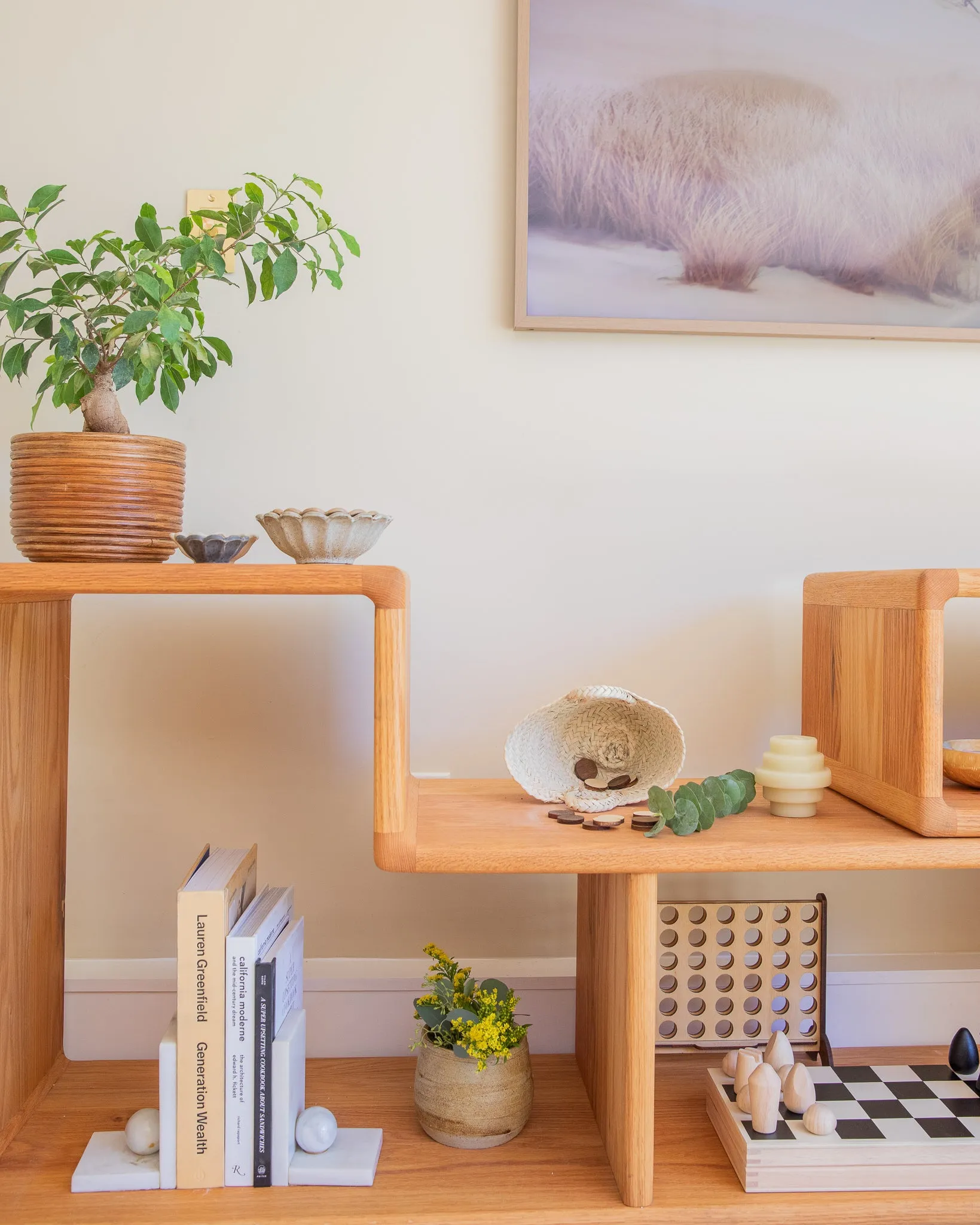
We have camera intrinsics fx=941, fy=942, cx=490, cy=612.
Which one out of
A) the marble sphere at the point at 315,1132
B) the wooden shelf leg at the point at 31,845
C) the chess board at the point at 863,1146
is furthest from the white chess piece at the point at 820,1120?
the wooden shelf leg at the point at 31,845

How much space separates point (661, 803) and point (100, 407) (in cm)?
76

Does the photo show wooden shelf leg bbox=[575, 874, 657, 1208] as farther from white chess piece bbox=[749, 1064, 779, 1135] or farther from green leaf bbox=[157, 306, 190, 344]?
green leaf bbox=[157, 306, 190, 344]

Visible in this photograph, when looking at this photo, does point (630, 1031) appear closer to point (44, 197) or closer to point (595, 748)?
point (595, 748)

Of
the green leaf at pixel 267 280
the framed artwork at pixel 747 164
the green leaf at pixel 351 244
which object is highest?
the framed artwork at pixel 747 164

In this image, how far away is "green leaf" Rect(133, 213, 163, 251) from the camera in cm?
104

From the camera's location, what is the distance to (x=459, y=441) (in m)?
1.38

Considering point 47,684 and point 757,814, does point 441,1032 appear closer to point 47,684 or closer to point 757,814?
point 757,814

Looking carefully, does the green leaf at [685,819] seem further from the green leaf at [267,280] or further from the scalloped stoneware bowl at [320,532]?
the green leaf at [267,280]

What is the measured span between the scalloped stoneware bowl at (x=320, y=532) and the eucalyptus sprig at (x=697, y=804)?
43 centimetres

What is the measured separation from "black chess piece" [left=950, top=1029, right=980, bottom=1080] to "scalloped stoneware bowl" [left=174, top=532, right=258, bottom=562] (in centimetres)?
107

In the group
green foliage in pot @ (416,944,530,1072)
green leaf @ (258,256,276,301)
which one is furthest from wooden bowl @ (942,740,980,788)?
green leaf @ (258,256,276,301)

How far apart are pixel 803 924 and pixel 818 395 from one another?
0.77 m

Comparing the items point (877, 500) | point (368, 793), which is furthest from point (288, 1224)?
point (877, 500)

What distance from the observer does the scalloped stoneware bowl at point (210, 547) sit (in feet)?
3.26
